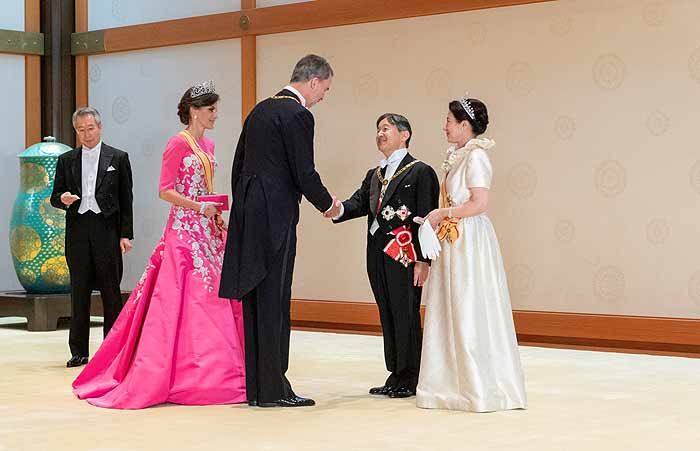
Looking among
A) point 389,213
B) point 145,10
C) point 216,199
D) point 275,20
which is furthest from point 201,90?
Answer: point 145,10

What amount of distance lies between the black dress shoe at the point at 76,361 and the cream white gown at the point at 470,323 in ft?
7.49

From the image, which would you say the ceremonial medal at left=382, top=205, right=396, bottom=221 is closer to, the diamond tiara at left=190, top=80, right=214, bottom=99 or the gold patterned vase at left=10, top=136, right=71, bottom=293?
the diamond tiara at left=190, top=80, right=214, bottom=99

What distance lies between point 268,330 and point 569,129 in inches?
123

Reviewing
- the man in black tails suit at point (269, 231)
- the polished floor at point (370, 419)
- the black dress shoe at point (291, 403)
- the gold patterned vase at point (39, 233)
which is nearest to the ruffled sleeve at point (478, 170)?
the man in black tails suit at point (269, 231)

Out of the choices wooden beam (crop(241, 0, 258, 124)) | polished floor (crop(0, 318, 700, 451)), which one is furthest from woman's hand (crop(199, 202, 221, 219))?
wooden beam (crop(241, 0, 258, 124))

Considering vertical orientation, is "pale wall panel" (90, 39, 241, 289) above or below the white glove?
above

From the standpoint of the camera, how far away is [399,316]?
5.18 meters

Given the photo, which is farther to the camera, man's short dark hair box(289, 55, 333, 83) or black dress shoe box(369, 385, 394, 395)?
black dress shoe box(369, 385, 394, 395)

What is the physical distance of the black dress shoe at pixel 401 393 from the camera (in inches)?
203

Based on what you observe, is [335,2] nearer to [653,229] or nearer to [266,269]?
[653,229]

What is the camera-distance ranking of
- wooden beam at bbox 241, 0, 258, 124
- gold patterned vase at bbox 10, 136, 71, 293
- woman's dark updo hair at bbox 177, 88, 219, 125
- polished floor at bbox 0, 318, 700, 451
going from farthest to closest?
wooden beam at bbox 241, 0, 258, 124 → gold patterned vase at bbox 10, 136, 71, 293 → woman's dark updo hair at bbox 177, 88, 219, 125 → polished floor at bbox 0, 318, 700, 451

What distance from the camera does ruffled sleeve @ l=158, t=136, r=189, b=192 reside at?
17.6 feet

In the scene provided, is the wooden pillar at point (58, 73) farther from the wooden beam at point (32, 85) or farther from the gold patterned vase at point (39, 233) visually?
the gold patterned vase at point (39, 233)

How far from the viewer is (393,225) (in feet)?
17.1
